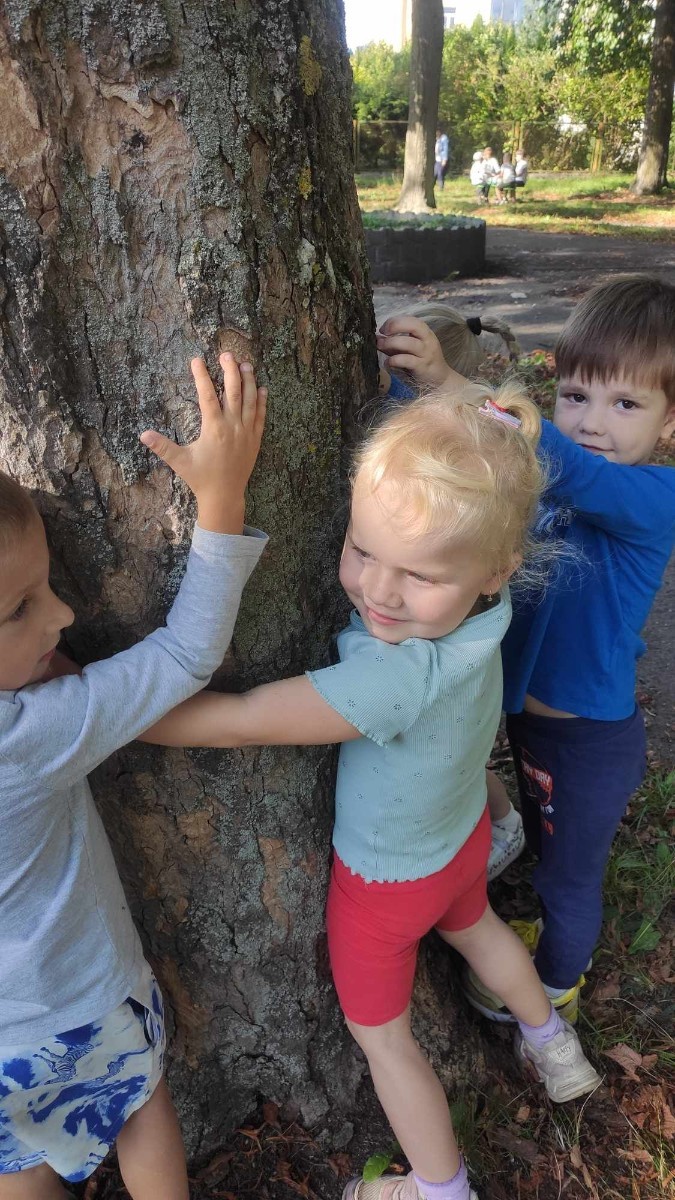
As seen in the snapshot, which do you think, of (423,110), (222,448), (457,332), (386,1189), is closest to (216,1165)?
(386,1189)

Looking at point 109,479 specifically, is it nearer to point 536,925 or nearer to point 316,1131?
point 316,1131

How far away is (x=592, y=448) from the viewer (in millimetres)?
2059

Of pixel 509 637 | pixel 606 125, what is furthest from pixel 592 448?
pixel 606 125

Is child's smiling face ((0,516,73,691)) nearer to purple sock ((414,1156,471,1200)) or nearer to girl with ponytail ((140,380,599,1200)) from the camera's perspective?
girl with ponytail ((140,380,599,1200))

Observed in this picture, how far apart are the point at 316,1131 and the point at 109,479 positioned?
162 cm

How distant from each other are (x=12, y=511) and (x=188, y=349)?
37cm

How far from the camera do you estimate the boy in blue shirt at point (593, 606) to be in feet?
6.35

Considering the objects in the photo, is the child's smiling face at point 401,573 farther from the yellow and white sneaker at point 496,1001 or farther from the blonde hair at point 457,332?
the yellow and white sneaker at point 496,1001

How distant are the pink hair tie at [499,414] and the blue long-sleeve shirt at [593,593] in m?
0.29

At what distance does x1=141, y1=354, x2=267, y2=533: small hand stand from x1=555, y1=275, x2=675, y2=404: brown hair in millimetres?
1004

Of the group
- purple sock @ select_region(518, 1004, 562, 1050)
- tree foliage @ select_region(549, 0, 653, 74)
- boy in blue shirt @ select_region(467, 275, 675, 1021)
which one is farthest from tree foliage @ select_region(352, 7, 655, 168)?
purple sock @ select_region(518, 1004, 562, 1050)

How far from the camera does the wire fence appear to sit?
28766 millimetres

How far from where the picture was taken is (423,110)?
53.4ft

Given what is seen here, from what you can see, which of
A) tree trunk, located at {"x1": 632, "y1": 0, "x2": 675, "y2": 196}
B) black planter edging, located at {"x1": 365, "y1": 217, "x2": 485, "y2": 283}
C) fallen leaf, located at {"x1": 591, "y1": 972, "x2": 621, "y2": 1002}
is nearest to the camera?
fallen leaf, located at {"x1": 591, "y1": 972, "x2": 621, "y2": 1002}
